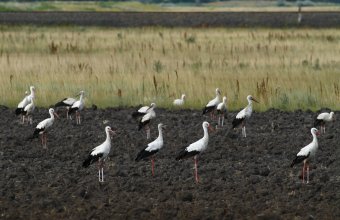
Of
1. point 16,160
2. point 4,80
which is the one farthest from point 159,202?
point 4,80

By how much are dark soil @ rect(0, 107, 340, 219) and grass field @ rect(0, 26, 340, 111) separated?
3.89m

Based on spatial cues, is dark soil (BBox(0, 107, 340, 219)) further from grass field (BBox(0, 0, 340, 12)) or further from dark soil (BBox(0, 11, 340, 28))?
grass field (BBox(0, 0, 340, 12))

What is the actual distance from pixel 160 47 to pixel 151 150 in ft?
75.8

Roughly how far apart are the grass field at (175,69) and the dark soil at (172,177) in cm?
389

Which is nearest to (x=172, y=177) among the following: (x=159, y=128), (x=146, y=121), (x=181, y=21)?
(x=159, y=128)

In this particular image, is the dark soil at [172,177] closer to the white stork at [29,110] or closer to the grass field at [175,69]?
the white stork at [29,110]

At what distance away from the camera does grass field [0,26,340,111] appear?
2344cm

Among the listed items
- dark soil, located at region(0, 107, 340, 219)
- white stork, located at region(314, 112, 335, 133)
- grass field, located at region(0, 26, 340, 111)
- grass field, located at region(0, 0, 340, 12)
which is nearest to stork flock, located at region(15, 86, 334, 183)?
white stork, located at region(314, 112, 335, 133)

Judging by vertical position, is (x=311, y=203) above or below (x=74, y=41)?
above

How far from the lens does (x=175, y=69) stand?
93.8 ft

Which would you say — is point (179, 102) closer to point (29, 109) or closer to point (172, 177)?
point (29, 109)

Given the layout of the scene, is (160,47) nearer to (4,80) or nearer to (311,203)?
(4,80)

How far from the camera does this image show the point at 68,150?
16.6m

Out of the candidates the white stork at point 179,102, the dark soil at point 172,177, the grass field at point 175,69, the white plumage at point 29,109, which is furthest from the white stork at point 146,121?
the grass field at point 175,69
